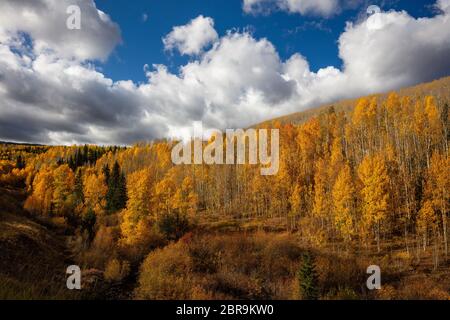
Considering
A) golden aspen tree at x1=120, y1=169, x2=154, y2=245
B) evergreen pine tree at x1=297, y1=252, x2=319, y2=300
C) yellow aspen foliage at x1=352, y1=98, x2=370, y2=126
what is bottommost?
evergreen pine tree at x1=297, y1=252, x2=319, y2=300

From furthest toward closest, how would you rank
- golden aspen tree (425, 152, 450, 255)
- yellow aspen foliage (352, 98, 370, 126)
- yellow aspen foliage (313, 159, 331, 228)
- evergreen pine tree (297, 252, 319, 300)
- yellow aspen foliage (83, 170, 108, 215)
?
yellow aspen foliage (352, 98, 370, 126) → yellow aspen foliage (83, 170, 108, 215) → yellow aspen foliage (313, 159, 331, 228) → golden aspen tree (425, 152, 450, 255) → evergreen pine tree (297, 252, 319, 300)

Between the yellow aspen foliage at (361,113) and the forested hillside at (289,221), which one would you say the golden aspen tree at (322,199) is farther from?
the yellow aspen foliage at (361,113)

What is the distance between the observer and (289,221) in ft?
202

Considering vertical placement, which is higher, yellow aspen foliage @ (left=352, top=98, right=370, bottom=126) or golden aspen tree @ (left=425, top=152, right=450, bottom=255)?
yellow aspen foliage @ (left=352, top=98, right=370, bottom=126)

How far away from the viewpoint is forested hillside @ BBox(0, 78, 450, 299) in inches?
1284

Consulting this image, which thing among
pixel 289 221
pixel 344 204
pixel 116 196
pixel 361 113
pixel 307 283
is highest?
pixel 361 113

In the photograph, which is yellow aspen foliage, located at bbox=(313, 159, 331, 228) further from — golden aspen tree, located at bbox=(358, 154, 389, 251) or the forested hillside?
golden aspen tree, located at bbox=(358, 154, 389, 251)

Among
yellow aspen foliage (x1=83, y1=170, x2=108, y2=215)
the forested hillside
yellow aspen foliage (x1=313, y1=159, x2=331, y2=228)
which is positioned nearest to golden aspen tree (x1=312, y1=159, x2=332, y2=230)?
yellow aspen foliage (x1=313, y1=159, x2=331, y2=228)

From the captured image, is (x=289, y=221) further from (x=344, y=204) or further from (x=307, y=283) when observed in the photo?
(x=307, y=283)

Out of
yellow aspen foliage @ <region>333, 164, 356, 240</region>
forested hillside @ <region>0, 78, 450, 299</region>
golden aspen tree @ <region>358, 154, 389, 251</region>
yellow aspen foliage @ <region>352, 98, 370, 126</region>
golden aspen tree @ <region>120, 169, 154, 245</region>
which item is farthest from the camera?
yellow aspen foliage @ <region>352, 98, 370, 126</region>

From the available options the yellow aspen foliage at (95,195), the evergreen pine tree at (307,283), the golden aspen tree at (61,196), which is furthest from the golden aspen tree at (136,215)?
the golden aspen tree at (61,196)

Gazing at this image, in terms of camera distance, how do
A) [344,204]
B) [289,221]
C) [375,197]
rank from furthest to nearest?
[289,221]
[344,204]
[375,197]

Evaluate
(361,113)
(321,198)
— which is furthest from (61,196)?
(361,113)

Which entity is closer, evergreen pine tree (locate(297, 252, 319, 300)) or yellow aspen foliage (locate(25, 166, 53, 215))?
evergreen pine tree (locate(297, 252, 319, 300))
